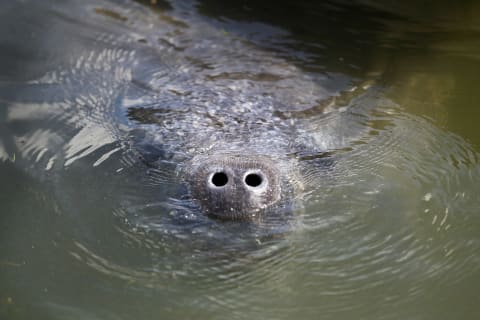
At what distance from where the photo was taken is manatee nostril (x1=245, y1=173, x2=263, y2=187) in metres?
2.98

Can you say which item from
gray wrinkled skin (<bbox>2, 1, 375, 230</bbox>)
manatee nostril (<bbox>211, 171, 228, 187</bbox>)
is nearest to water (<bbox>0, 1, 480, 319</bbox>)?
gray wrinkled skin (<bbox>2, 1, 375, 230</bbox>)

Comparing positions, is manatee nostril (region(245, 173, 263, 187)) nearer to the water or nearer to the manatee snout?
the manatee snout

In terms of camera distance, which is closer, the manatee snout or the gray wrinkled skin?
the manatee snout

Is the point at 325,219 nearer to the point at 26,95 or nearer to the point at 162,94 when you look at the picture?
the point at 162,94

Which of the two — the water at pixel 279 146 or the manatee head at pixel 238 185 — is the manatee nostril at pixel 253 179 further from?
the water at pixel 279 146

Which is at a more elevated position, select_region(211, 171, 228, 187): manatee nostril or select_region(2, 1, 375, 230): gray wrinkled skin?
select_region(2, 1, 375, 230): gray wrinkled skin

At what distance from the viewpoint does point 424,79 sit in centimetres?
425

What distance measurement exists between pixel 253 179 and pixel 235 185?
0.14 metres

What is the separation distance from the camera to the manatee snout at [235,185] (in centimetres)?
Result: 290

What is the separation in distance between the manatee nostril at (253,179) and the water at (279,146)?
0.21 meters

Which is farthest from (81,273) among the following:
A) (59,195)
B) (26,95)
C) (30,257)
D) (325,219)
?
(26,95)

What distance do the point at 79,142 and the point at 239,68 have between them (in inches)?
48.1

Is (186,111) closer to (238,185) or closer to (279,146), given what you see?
(279,146)

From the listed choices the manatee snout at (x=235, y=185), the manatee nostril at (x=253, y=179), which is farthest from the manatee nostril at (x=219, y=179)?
the manatee nostril at (x=253, y=179)
